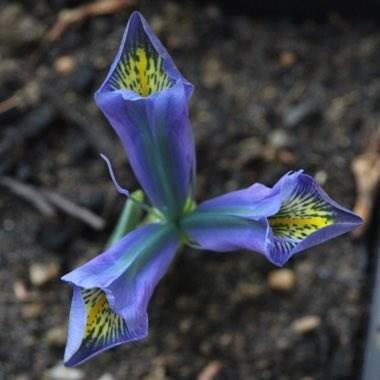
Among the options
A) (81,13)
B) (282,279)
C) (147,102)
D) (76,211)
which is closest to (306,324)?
(282,279)

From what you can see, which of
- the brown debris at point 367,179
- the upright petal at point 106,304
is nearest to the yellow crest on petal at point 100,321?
the upright petal at point 106,304

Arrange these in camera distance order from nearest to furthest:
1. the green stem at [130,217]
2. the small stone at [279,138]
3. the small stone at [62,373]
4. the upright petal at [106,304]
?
the upright petal at [106,304] < the green stem at [130,217] < the small stone at [62,373] < the small stone at [279,138]

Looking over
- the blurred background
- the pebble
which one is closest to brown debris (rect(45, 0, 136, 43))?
the blurred background

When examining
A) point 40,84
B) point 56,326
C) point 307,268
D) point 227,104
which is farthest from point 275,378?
point 40,84

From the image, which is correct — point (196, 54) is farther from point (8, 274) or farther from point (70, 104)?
point (8, 274)

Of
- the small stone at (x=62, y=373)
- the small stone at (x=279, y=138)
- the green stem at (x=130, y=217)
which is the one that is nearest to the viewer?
the green stem at (x=130, y=217)

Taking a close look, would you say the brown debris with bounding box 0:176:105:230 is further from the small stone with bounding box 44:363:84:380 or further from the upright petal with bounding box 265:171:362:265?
the upright petal with bounding box 265:171:362:265

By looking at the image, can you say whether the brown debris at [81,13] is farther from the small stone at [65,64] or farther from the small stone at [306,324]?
the small stone at [306,324]
